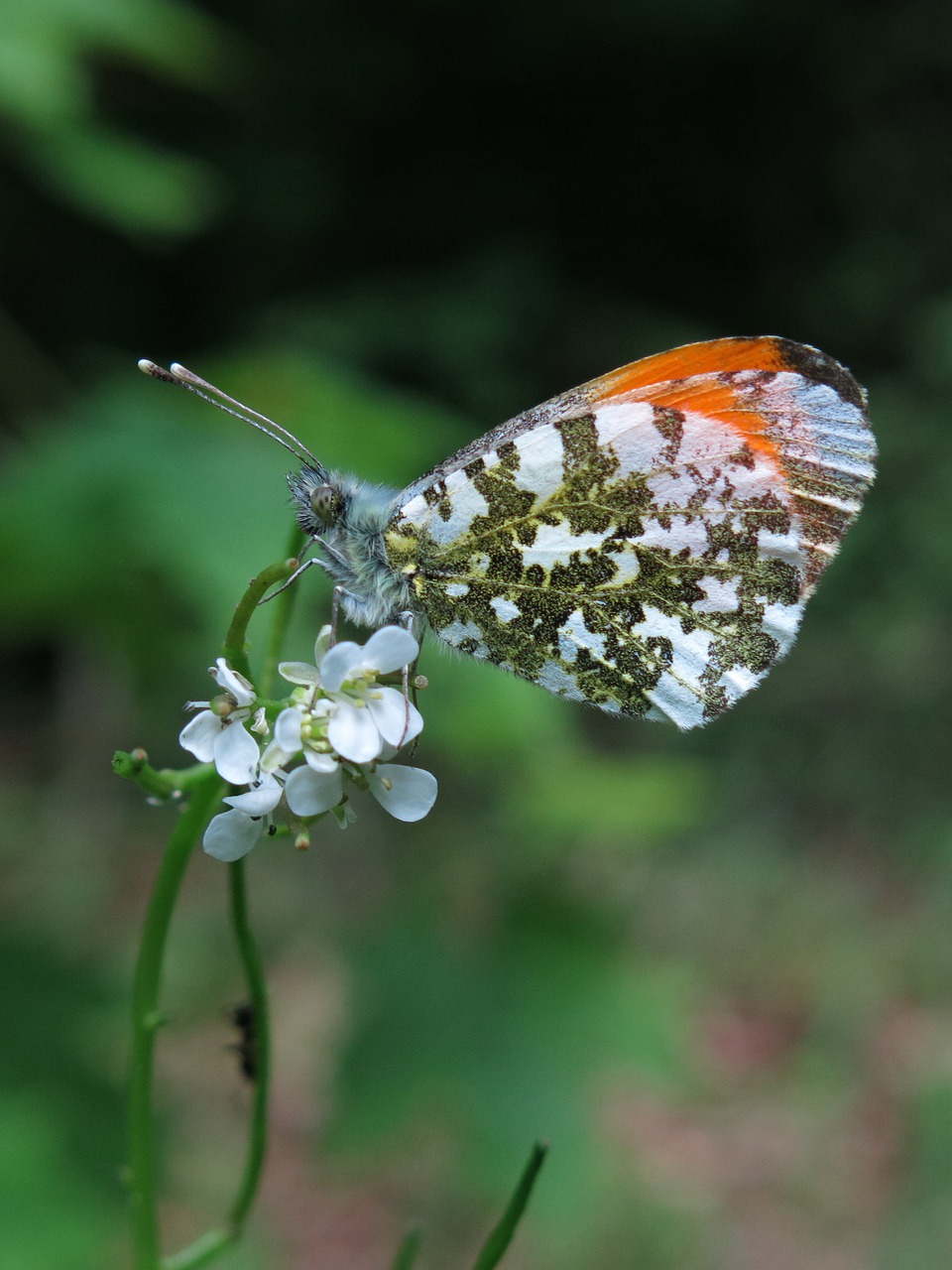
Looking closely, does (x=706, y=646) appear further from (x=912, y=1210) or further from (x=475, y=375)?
(x=475, y=375)

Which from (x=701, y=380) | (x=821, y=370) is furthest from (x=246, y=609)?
(x=821, y=370)

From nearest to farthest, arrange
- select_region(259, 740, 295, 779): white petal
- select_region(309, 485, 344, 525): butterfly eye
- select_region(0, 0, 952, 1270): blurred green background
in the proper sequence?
select_region(259, 740, 295, 779): white petal < select_region(309, 485, 344, 525): butterfly eye < select_region(0, 0, 952, 1270): blurred green background

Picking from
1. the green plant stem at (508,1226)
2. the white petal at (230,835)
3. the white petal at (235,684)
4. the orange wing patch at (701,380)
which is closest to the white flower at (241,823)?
the white petal at (230,835)

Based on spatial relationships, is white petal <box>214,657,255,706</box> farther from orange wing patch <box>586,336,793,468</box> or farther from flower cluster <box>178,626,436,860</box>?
orange wing patch <box>586,336,793,468</box>

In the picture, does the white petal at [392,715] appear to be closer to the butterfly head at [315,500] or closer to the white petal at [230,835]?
the white petal at [230,835]

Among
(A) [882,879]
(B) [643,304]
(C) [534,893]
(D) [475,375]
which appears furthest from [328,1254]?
(B) [643,304]

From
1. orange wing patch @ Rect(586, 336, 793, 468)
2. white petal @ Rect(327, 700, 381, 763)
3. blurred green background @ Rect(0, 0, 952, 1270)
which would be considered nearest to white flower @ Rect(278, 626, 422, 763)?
white petal @ Rect(327, 700, 381, 763)

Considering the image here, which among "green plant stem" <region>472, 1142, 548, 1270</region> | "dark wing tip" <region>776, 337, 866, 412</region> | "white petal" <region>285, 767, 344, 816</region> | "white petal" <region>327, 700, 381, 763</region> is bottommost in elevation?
"green plant stem" <region>472, 1142, 548, 1270</region>
